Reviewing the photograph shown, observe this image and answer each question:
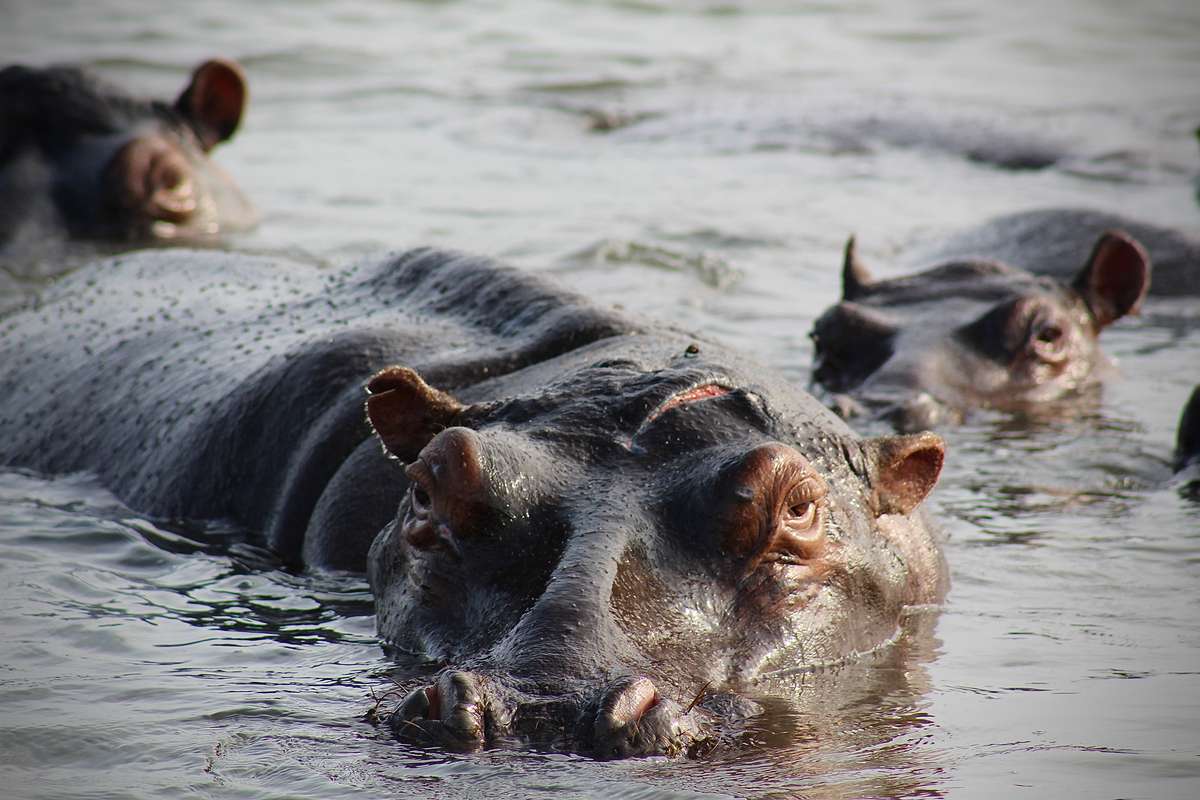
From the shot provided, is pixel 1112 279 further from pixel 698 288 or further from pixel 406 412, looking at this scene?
pixel 406 412

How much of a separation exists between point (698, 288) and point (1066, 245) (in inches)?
96.4

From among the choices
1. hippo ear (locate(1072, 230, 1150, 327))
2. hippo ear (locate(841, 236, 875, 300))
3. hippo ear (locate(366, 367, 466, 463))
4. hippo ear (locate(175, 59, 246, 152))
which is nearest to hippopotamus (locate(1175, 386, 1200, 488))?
hippo ear (locate(1072, 230, 1150, 327))

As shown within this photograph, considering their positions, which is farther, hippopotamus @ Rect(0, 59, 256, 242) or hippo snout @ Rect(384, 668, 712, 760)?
hippopotamus @ Rect(0, 59, 256, 242)

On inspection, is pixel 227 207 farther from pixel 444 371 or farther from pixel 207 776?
pixel 207 776

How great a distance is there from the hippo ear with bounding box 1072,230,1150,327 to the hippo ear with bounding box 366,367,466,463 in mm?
6062

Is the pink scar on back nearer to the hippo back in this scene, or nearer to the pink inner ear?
the pink inner ear

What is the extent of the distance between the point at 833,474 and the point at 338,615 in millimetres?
1519

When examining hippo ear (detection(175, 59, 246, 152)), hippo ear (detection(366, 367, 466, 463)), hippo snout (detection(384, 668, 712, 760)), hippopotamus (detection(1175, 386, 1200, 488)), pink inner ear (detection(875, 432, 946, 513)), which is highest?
hippo ear (detection(175, 59, 246, 152))

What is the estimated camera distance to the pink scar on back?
4539 millimetres

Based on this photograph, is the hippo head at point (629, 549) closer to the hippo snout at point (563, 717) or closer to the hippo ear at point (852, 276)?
the hippo snout at point (563, 717)

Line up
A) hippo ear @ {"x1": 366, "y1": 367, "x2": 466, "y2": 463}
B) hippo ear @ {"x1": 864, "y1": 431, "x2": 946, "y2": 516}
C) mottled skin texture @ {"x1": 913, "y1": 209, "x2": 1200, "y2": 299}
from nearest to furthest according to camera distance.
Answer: hippo ear @ {"x1": 366, "y1": 367, "x2": 466, "y2": 463}, hippo ear @ {"x1": 864, "y1": 431, "x2": 946, "y2": 516}, mottled skin texture @ {"x1": 913, "y1": 209, "x2": 1200, "y2": 299}

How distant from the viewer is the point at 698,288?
37.8ft

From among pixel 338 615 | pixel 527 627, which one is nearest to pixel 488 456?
pixel 527 627

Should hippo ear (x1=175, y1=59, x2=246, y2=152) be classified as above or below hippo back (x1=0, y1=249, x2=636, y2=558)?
above
